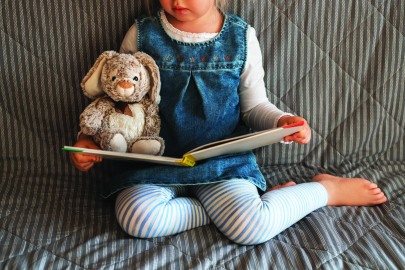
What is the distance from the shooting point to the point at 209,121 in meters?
1.07

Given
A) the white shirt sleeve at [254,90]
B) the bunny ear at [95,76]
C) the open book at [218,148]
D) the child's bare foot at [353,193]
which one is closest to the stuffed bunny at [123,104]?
the bunny ear at [95,76]

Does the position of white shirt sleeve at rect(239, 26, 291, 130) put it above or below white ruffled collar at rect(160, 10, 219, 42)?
below

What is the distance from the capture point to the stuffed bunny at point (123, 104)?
0.97 metres

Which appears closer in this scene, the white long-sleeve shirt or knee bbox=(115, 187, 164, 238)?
knee bbox=(115, 187, 164, 238)

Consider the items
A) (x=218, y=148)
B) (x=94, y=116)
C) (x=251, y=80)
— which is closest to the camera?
(x=218, y=148)

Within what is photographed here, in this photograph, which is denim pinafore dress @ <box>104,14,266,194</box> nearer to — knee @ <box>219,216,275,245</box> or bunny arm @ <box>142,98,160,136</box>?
bunny arm @ <box>142,98,160,136</box>

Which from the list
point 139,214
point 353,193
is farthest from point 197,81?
point 353,193

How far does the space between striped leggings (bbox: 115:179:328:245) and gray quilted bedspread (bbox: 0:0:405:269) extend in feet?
0.07

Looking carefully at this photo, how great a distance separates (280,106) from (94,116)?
0.48 meters

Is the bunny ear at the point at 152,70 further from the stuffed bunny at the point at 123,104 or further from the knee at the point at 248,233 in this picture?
the knee at the point at 248,233

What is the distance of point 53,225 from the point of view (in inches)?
36.0

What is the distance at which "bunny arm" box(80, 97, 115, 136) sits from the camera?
982 mm

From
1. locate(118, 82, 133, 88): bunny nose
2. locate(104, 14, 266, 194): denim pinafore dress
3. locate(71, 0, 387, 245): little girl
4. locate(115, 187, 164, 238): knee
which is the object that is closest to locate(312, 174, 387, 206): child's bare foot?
locate(71, 0, 387, 245): little girl

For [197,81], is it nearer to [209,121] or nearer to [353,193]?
[209,121]
